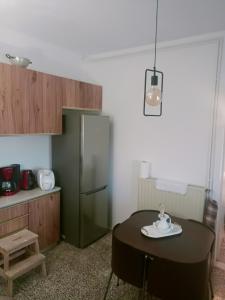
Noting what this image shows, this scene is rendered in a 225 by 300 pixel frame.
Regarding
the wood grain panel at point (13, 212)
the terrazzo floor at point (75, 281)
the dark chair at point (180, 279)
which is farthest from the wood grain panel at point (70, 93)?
the dark chair at point (180, 279)

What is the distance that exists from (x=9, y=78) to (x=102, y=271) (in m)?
2.21

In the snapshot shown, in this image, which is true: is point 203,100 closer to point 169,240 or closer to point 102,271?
point 169,240

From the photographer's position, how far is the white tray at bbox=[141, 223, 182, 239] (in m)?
1.92

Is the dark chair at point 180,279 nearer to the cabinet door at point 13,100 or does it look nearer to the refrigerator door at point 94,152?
the refrigerator door at point 94,152

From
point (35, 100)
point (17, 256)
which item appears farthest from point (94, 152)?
point (17, 256)

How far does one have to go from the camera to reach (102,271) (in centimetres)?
248

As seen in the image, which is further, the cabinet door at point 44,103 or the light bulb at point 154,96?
the cabinet door at point 44,103

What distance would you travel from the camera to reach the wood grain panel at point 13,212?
2.33 m

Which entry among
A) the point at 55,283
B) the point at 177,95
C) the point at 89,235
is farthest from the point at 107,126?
the point at 55,283

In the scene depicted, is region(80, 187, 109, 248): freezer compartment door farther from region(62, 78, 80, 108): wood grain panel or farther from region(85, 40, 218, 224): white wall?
region(62, 78, 80, 108): wood grain panel

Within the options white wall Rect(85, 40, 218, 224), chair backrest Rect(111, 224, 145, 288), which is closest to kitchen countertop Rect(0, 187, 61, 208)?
white wall Rect(85, 40, 218, 224)

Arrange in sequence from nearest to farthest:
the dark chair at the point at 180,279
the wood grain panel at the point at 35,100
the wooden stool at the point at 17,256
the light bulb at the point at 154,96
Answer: the dark chair at the point at 180,279 → the light bulb at the point at 154,96 → the wooden stool at the point at 17,256 → the wood grain panel at the point at 35,100

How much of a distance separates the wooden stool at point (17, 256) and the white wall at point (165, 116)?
54.4 inches

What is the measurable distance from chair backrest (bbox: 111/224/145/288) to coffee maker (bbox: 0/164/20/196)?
1399 mm
